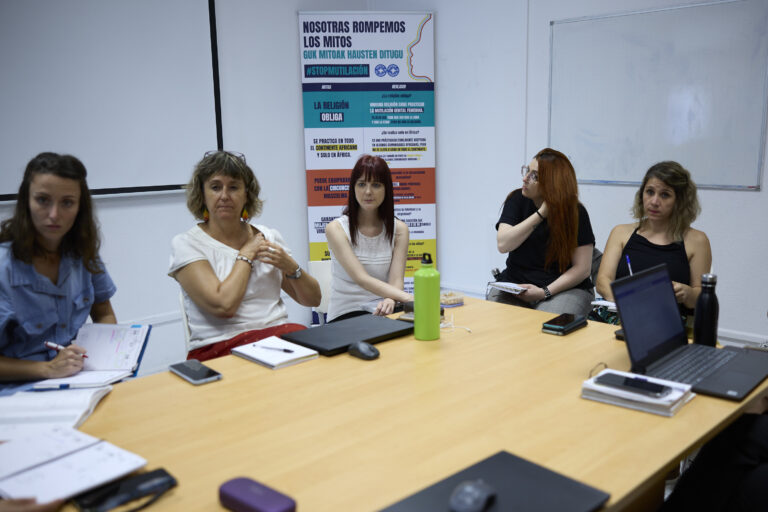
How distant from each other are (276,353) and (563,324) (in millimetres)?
949

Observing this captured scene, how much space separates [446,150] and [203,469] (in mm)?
3838

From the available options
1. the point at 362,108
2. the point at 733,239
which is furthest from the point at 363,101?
the point at 733,239

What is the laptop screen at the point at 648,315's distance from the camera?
5.15 ft

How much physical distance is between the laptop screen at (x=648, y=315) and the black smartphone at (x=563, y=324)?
1.13ft

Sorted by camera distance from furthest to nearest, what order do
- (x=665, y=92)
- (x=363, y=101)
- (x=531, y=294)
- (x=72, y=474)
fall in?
(x=363, y=101)
(x=665, y=92)
(x=531, y=294)
(x=72, y=474)

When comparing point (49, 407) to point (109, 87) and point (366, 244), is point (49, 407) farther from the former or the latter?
point (109, 87)

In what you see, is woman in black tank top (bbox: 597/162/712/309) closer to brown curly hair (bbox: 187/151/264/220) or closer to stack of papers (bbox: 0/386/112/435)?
brown curly hair (bbox: 187/151/264/220)

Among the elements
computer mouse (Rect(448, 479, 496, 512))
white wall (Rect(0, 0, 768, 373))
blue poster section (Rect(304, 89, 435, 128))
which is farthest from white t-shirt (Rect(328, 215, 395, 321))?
computer mouse (Rect(448, 479, 496, 512))

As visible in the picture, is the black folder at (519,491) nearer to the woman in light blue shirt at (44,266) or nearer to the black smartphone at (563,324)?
the black smartphone at (563,324)

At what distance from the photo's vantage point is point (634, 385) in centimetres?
146

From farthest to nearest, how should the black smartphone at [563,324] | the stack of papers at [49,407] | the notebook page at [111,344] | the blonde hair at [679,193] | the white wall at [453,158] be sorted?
the white wall at [453,158]
the blonde hair at [679,193]
the black smartphone at [563,324]
the notebook page at [111,344]
the stack of papers at [49,407]

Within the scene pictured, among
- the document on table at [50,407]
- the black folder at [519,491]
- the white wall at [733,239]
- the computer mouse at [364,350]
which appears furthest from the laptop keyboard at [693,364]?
the white wall at [733,239]

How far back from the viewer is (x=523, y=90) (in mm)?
4207

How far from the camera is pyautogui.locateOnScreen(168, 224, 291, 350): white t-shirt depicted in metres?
2.29
